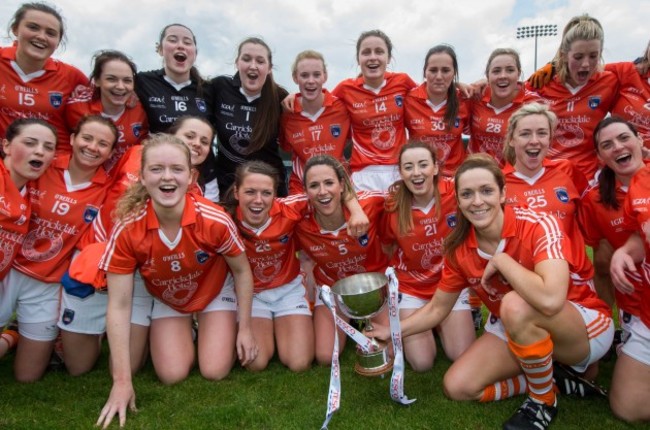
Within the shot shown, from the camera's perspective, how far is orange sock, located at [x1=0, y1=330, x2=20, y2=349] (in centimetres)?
409

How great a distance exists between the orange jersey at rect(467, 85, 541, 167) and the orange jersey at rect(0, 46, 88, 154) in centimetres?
363

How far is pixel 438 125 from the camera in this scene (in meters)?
4.92

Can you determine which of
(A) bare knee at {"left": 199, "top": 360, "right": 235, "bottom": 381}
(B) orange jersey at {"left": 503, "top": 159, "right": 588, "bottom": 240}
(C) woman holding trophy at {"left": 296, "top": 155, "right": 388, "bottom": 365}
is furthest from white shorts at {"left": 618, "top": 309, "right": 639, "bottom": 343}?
(A) bare knee at {"left": 199, "top": 360, "right": 235, "bottom": 381}

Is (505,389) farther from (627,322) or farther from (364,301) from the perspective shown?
(364,301)

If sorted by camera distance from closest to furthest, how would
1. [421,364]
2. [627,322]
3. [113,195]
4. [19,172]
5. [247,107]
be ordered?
1. [627,322]
2. [19,172]
3. [421,364]
4. [113,195]
5. [247,107]

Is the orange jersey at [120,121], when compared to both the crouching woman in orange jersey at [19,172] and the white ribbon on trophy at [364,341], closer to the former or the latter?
the crouching woman in orange jersey at [19,172]

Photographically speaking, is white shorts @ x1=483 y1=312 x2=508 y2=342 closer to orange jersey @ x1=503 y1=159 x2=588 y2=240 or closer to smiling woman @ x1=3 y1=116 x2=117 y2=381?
orange jersey @ x1=503 y1=159 x2=588 y2=240

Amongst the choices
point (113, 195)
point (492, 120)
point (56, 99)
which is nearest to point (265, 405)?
point (113, 195)

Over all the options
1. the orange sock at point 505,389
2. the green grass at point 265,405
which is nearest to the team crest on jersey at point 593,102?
the green grass at point 265,405

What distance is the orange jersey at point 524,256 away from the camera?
288 cm

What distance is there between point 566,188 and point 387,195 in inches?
50.8

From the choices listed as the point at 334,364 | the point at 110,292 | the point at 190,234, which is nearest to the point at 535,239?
the point at 334,364

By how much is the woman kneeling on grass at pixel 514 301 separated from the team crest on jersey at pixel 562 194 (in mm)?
531

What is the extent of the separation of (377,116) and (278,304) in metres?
2.04
